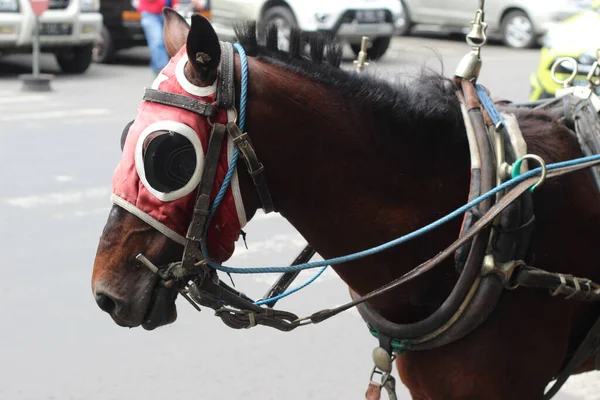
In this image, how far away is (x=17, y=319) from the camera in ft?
15.0

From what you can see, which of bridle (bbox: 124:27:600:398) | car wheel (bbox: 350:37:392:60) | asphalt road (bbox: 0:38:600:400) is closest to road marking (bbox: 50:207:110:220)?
asphalt road (bbox: 0:38:600:400)

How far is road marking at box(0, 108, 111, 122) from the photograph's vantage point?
8.90 m

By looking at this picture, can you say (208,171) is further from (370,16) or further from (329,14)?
(370,16)

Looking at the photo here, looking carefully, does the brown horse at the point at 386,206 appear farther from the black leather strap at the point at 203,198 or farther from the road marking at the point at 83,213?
the road marking at the point at 83,213

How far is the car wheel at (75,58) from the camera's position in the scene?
12.1m

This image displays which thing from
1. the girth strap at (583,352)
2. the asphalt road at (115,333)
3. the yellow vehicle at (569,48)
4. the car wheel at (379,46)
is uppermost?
the yellow vehicle at (569,48)

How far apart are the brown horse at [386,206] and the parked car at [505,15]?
1360 cm

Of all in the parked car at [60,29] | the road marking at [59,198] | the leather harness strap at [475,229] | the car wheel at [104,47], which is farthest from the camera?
the car wheel at [104,47]

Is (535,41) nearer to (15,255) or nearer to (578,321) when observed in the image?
(15,255)

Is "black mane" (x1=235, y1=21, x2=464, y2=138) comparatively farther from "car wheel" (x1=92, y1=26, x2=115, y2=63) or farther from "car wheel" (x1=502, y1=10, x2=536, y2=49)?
"car wheel" (x1=502, y1=10, x2=536, y2=49)

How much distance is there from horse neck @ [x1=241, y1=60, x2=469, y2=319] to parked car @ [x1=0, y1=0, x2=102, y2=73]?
9.51 m

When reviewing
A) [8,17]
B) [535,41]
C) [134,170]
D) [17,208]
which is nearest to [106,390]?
[134,170]

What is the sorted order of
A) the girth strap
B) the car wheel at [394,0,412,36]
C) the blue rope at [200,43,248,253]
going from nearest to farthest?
the blue rope at [200,43,248,253] → the girth strap → the car wheel at [394,0,412,36]

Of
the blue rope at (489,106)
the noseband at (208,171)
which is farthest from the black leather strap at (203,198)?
the blue rope at (489,106)
